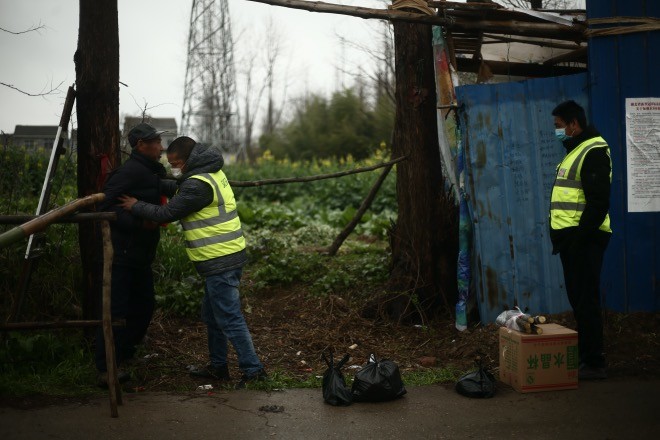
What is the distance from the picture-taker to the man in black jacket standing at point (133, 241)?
5.73 m

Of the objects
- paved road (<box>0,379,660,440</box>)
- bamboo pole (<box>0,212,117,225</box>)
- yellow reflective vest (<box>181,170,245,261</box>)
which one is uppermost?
bamboo pole (<box>0,212,117,225</box>)

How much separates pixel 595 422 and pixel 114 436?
11.1 ft

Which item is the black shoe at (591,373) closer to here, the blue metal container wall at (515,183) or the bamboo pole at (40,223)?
the blue metal container wall at (515,183)

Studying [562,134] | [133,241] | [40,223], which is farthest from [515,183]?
[40,223]

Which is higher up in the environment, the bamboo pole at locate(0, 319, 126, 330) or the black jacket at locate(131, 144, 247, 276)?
the black jacket at locate(131, 144, 247, 276)

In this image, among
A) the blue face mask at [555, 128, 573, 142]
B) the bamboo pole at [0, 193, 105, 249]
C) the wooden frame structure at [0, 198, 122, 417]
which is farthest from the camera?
the blue face mask at [555, 128, 573, 142]

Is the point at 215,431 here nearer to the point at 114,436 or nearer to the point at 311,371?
the point at 114,436

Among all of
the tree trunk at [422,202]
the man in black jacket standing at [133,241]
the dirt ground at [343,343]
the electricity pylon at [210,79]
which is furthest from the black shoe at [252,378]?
the electricity pylon at [210,79]

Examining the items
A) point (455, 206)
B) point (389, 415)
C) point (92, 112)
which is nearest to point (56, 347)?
point (92, 112)

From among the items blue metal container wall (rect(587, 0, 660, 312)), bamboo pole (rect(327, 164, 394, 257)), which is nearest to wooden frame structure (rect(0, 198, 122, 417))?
bamboo pole (rect(327, 164, 394, 257))

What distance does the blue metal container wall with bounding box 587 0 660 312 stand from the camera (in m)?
6.66

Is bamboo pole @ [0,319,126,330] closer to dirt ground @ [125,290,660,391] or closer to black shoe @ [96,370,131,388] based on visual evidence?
black shoe @ [96,370,131,388]

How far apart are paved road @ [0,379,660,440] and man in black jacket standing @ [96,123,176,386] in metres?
0.65

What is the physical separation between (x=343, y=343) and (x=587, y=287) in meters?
2.56
